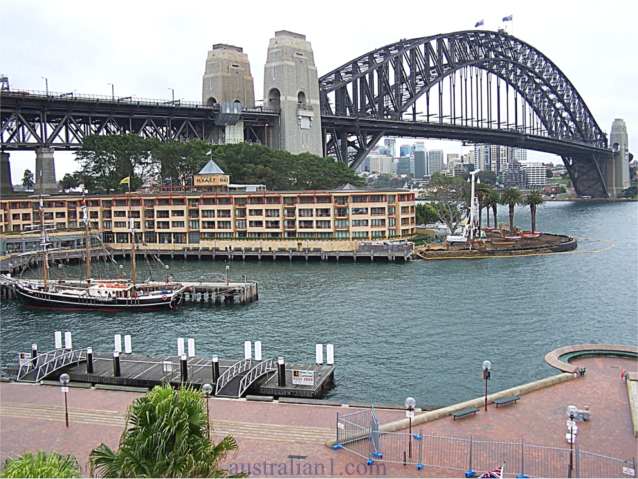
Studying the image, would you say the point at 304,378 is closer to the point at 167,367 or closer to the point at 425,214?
the point at 167,367

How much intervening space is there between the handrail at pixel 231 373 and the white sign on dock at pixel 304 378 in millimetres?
2473

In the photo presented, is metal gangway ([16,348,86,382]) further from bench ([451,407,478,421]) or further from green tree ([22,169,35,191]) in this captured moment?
green tree ([22,169,35,191])

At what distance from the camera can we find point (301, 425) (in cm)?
2194

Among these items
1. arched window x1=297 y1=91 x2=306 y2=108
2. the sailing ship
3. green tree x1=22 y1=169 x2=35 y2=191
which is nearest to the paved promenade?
the sailing ship

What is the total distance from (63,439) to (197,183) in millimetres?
69431

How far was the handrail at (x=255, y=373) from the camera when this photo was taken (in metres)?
27.5

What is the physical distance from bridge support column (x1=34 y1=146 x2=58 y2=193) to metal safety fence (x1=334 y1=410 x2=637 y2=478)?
86927 mm

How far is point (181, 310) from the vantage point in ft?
164

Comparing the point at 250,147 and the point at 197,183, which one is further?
the point at 250,147

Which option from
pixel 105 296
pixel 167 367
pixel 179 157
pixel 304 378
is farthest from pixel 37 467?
pixel 179 157

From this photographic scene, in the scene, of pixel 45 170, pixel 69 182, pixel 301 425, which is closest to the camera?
pixel 301 425

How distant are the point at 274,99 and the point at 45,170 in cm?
3872

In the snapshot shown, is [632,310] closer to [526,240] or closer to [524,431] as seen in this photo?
[524,431]

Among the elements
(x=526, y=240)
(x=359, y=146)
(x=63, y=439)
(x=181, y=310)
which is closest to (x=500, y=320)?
(x=181, y=310)
